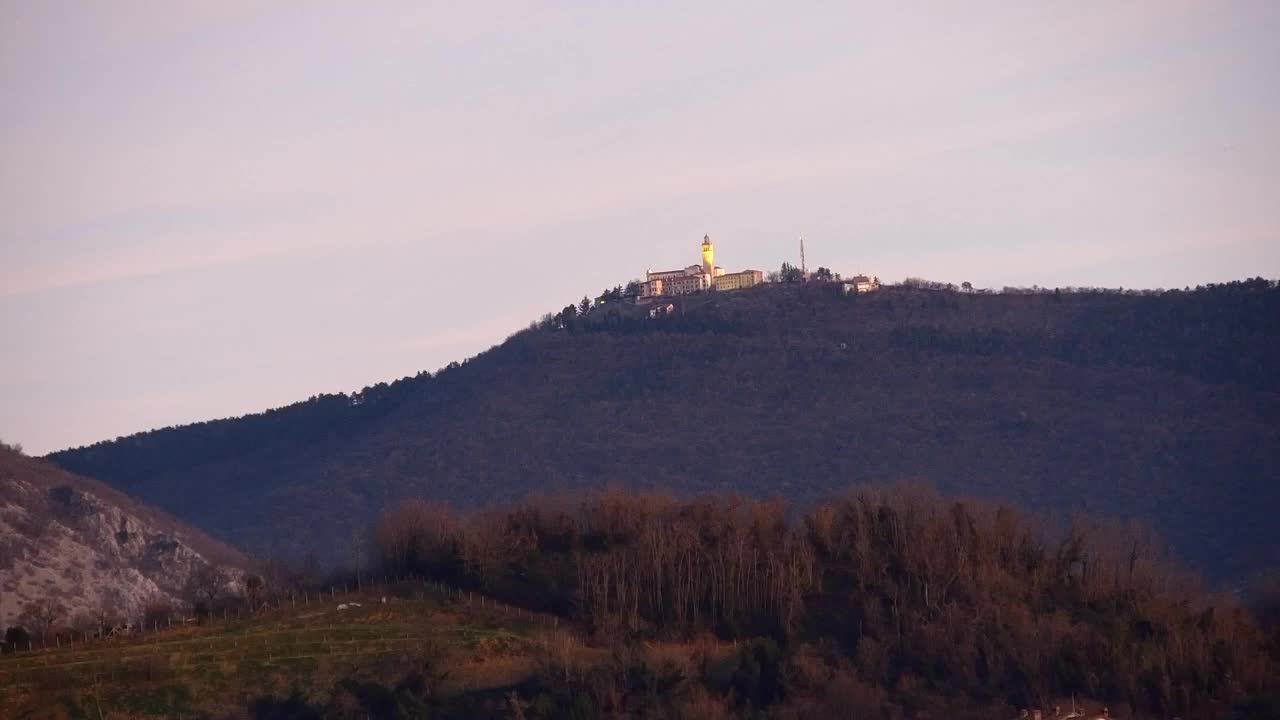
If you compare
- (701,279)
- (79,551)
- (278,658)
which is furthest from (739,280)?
(278,658)

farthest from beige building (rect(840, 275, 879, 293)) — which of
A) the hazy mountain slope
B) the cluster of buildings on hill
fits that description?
the hazy mountain slope

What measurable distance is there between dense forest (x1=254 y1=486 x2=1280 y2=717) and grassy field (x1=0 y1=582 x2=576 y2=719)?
64.0 inches

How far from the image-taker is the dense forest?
180ft

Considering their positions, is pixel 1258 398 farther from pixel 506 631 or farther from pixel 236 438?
pixel 236 438

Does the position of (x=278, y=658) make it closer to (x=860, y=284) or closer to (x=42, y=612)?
(x=42, y=612)

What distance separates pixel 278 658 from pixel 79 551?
26.3 meters

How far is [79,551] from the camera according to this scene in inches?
3127

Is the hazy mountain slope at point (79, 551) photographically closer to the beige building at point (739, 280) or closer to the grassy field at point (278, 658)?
the grassy field at point (278, 658)

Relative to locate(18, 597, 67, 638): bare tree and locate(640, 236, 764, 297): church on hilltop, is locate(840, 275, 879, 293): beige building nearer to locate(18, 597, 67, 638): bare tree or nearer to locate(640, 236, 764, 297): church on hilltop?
locate(640, 236, 764, 297): church on hilltop

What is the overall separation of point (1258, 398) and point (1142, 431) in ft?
25.4

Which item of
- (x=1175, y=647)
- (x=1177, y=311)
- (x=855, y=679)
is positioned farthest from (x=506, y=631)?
(x=1177, y=311)

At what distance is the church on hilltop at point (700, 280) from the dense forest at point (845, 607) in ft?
220

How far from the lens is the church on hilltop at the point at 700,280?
14288cm

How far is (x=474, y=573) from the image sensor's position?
67625mm
